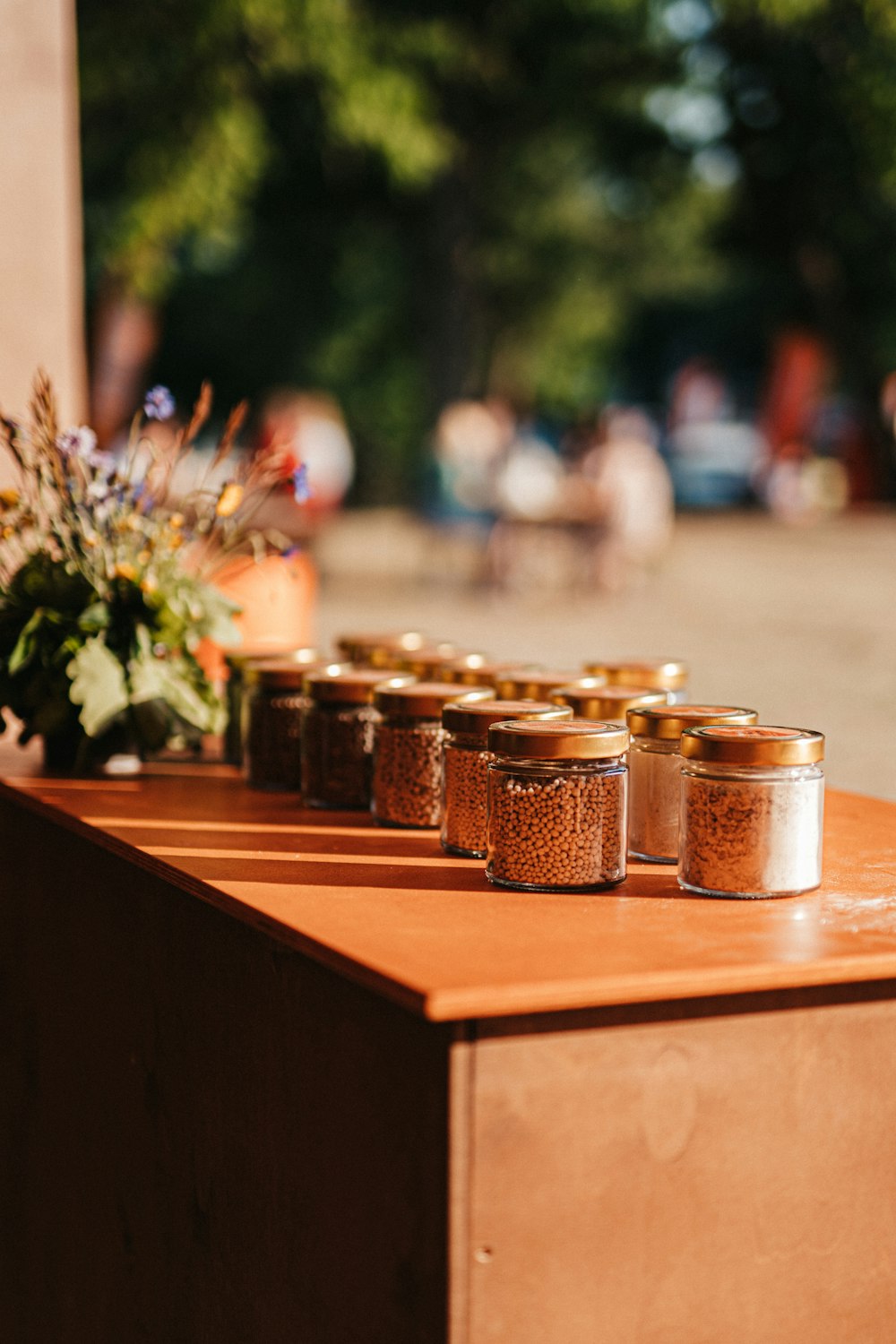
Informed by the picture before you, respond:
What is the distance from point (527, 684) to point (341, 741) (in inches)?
10.2

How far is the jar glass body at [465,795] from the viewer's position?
1.77 m

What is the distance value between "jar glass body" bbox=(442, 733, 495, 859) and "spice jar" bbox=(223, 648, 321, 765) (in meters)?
0.67

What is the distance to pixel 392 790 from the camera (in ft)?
6.42

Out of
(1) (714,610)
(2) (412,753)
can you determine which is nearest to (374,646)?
(2) (412,753)

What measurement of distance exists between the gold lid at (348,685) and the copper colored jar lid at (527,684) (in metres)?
0.13

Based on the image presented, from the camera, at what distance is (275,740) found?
225 cm

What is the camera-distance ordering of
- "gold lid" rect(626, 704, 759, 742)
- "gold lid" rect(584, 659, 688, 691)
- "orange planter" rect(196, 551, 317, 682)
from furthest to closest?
1. "orange planter" rect(196, 551, 317, 682)
2. "gold lid" rect(584, 659, 688, 691)
3. "gold lid" rect(626, 704, 759, 742)

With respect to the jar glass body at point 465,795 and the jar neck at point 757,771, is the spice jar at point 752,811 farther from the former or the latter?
the jar glass body at point 465,795

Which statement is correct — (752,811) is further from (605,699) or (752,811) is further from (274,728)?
(274,728)

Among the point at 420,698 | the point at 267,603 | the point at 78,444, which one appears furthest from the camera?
the point at 267,603

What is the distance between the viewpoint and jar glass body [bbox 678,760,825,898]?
1559 mm

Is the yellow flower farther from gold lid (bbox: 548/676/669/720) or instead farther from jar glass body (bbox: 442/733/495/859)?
jar glass body (bbox: 442/733/495/859)

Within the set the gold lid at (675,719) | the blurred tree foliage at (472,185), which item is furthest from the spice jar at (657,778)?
the blurred tree foliage at (472,185)

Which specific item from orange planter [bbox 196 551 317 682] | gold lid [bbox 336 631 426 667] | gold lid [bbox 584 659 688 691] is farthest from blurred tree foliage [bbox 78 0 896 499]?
gold lid [bbox 584 659 688 691]
